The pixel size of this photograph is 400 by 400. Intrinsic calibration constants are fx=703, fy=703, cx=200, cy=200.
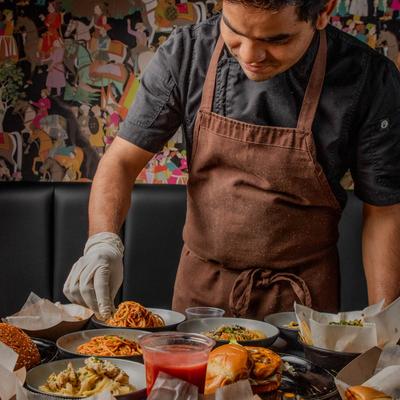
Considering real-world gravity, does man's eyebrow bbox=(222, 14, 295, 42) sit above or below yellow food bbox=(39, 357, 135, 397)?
above

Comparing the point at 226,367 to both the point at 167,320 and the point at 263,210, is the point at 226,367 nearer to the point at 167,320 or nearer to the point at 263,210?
the point at 167,320

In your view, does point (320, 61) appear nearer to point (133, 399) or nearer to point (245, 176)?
point (245, 176)

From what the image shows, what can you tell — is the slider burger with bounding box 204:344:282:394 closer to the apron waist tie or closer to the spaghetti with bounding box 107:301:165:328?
the spaghetti with bounding box 107:301:165:328

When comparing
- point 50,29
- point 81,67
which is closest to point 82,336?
point 81,67

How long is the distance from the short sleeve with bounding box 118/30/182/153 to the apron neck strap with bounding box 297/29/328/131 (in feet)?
1.46

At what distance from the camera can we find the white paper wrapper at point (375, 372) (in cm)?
137

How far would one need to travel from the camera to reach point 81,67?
388 centimetres

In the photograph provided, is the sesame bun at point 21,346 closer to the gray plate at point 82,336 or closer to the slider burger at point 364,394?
the gray plate at point 82,336

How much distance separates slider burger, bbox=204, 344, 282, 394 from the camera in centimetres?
132

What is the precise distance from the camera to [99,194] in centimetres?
242

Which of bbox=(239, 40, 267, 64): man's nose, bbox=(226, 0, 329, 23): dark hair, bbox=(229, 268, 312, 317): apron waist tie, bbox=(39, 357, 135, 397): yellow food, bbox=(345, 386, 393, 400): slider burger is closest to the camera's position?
bbox=(345, 386, 393, 400): slider burger

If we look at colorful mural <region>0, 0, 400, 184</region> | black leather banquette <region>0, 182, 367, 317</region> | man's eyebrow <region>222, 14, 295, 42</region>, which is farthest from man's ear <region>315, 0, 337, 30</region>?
colorful mural <region>0, 0, 400, 184</region>

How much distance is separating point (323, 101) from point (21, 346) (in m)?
1.30

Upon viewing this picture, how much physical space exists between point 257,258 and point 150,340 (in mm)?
1121
